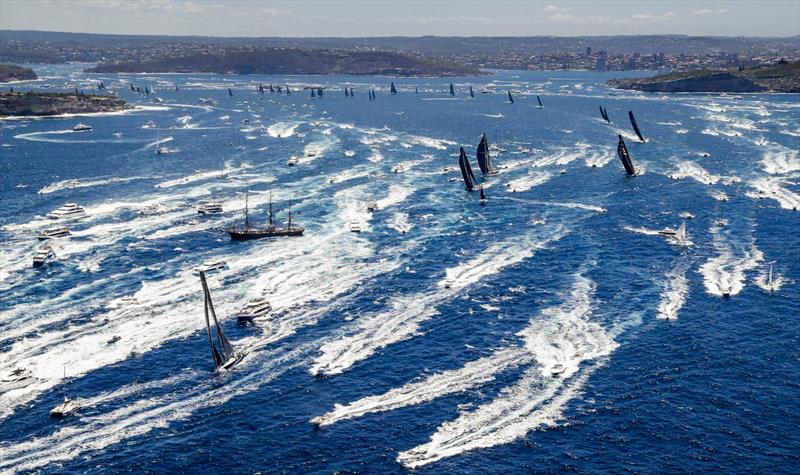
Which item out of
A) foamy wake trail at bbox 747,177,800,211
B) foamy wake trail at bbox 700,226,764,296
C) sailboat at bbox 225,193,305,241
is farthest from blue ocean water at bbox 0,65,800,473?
foamy wake trail at bbox 747,177,800,211

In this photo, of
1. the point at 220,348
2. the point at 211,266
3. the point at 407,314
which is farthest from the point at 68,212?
the point at 407,314

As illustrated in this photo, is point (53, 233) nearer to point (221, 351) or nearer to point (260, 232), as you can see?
point (260, 232)

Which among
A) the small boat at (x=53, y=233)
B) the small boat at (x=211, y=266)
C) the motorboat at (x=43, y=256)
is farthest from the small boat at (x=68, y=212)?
the small boat at (x=211, y=266)

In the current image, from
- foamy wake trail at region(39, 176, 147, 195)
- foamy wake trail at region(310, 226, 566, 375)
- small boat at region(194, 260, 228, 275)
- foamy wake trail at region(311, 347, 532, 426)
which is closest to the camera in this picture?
foamy wake trail at region(311, 347, 532, 426)

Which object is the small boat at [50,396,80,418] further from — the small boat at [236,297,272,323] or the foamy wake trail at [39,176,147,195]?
the foamy wake trail at [39,176,147,195]

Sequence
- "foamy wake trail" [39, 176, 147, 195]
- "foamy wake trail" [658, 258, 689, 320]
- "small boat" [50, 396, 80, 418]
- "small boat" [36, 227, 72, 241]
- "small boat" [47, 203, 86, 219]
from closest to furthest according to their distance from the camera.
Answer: "small boat" [50, 396, 80, 418], "foamy wake trail" [658, 258, 689, 320], "small boat" [36, 227, 72, 241], "small boat" [47, 203, 86, 219], "foamy wake trail" [39, 176, 147, 195]

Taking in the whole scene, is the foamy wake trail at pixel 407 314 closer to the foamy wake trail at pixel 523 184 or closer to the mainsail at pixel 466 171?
the mainsail at pixel 466 171
